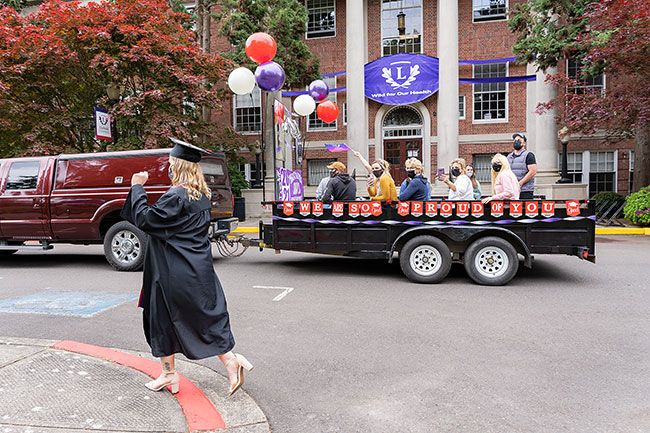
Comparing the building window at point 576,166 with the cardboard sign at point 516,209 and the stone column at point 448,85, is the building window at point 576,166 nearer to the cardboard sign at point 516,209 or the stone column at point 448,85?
the stone column at point 448,85

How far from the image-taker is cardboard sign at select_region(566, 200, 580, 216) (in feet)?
23.0

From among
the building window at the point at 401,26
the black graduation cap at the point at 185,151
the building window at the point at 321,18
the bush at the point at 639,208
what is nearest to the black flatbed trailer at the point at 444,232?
the black graduation cap at the point at 185,151

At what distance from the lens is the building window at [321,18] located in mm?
24516

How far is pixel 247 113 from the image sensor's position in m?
25.7

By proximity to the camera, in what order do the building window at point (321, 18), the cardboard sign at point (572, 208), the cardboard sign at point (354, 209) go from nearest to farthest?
the cardboard sign at point (572, 208)
the cardboard sign at point (354, 209)
the building window at point (321, 18)

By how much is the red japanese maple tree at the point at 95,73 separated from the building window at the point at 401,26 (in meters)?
Result: 10.8

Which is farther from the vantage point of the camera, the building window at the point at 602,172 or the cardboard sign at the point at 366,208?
the building window at the point at 602,172

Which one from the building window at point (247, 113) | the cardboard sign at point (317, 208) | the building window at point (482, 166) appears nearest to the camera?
the cardboard sign at point (317, 208)

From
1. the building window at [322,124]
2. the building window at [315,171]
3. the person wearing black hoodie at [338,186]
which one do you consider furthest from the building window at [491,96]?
the person wearing black hoodie at [338,186]

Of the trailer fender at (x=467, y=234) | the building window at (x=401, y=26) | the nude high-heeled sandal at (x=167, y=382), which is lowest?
the nude high-heeled sandal at (x=167, y=382)

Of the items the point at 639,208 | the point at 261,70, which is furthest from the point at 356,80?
the point at 639,208

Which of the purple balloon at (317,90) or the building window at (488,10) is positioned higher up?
the building window at (488,10)

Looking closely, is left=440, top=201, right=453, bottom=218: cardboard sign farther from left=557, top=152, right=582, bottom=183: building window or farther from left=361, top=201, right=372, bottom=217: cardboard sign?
left=557, top=152, right=582, bottom=183: building window

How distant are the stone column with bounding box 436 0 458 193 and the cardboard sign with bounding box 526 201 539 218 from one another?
1287 centimetres
